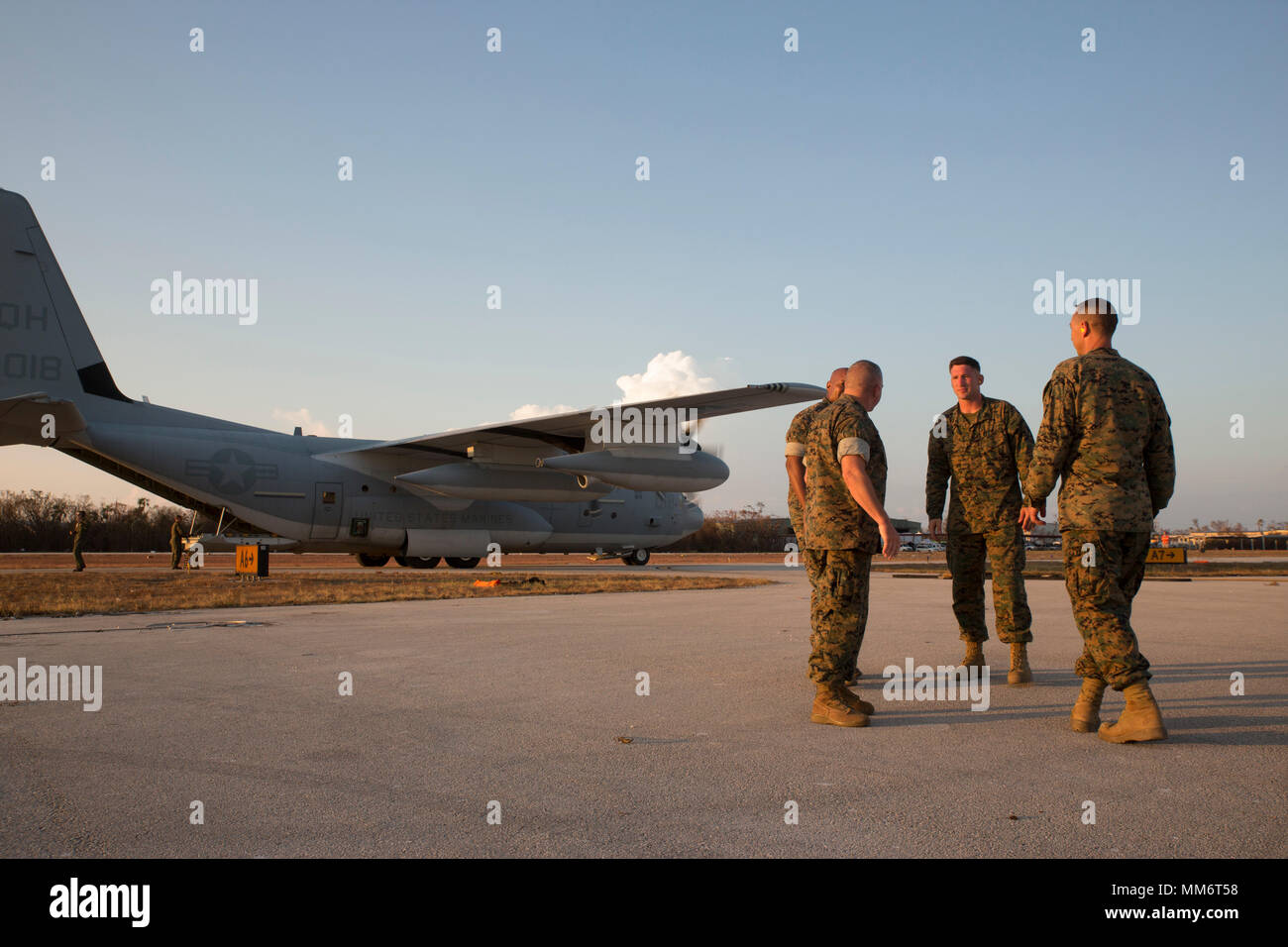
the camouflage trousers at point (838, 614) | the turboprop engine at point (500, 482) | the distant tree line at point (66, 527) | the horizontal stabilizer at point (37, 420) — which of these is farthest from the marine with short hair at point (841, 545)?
the distant tree line at point (66, 527)

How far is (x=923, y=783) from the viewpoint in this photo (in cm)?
353

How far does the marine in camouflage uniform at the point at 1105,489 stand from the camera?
14.3 feet

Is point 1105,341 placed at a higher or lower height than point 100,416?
lower

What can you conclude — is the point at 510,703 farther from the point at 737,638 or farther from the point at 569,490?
the point at 569,490

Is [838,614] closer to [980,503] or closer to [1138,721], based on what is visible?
[1138,721]

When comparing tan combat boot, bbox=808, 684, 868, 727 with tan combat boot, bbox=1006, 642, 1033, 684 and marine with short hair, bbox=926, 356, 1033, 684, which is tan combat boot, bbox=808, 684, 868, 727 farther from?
tan combat boot, bbox=1006, 642, 1033, 684

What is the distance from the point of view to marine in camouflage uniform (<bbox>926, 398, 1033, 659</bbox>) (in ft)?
19.3

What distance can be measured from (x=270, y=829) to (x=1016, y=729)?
373 cm

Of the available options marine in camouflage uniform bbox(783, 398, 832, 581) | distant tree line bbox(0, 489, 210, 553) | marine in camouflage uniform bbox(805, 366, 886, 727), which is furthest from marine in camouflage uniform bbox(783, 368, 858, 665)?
distant tree line bbox(0, 489, 210, 553)

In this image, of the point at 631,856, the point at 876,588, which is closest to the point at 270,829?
the point at 631,856

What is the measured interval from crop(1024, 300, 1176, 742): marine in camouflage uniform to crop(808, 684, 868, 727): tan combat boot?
3.86ft

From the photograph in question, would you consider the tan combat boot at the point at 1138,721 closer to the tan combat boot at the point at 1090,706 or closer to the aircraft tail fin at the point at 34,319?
the tan combat boot at the point at 1090,706

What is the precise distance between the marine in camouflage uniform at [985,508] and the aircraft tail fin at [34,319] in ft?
62.6

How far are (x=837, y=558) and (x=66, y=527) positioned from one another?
5826cm
